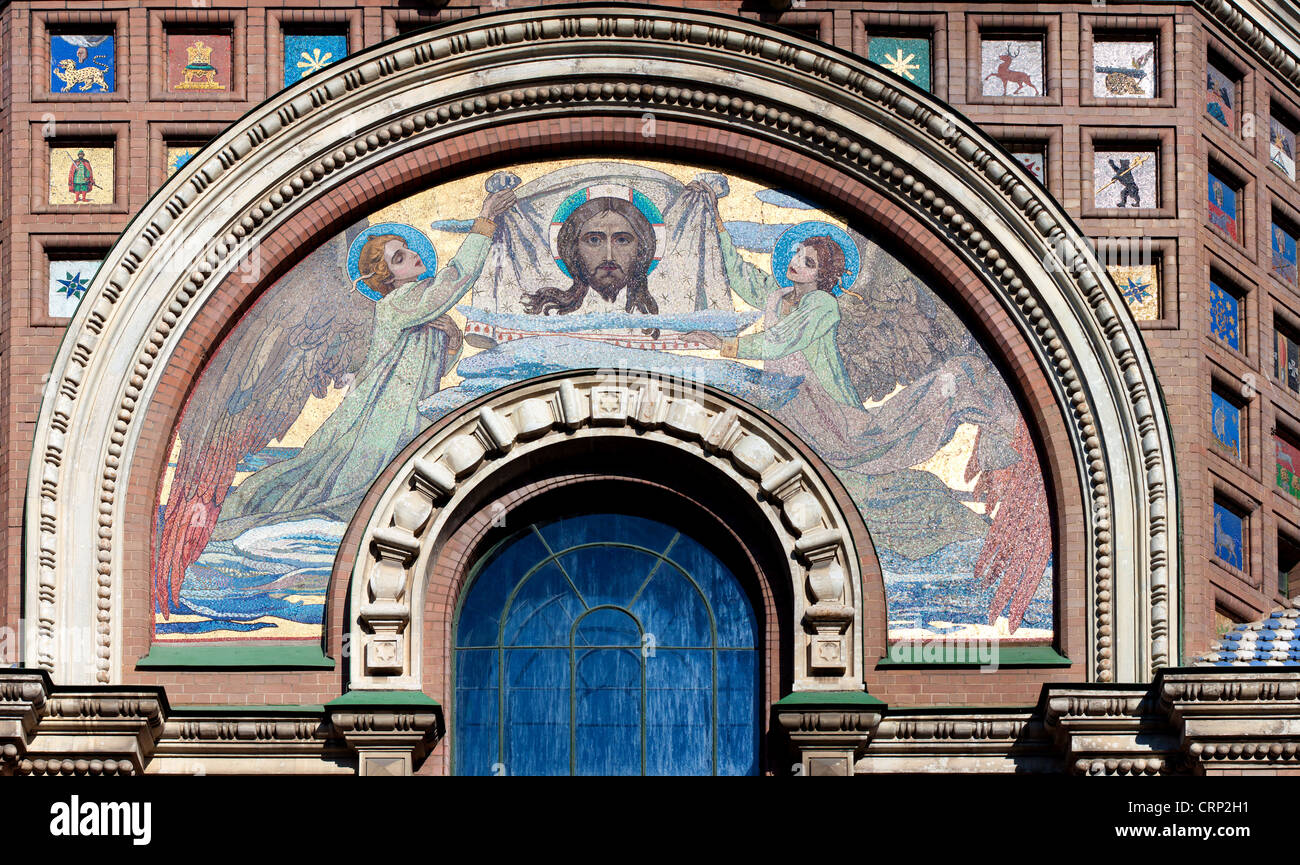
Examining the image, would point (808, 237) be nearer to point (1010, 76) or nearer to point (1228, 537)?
point (1010, 76)

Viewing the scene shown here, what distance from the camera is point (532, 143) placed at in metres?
25.8

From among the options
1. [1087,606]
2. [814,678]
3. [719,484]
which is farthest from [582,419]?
[1087,606]

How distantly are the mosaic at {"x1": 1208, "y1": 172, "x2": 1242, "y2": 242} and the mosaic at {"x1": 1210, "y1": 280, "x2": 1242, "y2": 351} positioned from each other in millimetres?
559

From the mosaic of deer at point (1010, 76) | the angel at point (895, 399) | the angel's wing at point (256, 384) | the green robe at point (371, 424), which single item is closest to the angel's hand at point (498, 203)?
the green robe at point (371, 424)

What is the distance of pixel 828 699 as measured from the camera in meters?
24.0

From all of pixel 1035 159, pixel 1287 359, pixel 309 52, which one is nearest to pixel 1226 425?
pixel 1287 359

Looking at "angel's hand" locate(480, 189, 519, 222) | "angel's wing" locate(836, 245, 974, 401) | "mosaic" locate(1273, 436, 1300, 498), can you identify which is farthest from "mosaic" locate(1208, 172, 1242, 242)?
"angel's hand" locate(480, 189, 519, 222)

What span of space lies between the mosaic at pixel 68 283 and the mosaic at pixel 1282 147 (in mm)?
10410

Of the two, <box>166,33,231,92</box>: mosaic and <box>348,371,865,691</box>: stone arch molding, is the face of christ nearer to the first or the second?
<box>348,371,865,691</box>: stone arch molding

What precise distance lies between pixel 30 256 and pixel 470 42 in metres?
4.15

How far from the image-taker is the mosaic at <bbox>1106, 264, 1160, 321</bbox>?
2530cm

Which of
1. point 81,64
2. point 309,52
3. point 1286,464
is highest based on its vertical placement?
point 309,52

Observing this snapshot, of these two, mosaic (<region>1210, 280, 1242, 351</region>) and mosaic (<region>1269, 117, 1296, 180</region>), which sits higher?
mosaic (<region>1269, 117, 1296, 180</region>)

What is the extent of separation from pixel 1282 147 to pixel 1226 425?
3017 mm
